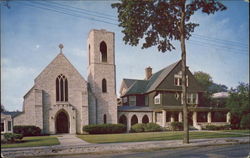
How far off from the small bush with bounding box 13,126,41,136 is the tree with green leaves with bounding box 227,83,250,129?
2534 cm

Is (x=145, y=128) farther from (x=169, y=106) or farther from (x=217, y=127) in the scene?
(x=217, y=127)

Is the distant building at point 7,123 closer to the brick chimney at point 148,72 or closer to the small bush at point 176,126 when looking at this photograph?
the small bush at point 176,126

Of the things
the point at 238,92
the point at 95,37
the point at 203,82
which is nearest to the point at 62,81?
the point at 95,37

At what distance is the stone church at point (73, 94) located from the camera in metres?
26.5

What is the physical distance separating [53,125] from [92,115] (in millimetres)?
5247

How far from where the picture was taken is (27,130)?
24.8 m

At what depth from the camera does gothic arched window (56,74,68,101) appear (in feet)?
92.3

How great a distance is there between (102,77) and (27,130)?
38.5 ft

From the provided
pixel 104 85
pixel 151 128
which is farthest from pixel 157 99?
pixel 104 85

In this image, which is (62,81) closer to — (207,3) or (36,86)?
(36,86)

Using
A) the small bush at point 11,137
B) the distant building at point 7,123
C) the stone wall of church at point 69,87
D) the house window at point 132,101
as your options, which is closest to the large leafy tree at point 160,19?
the small bush at point 11,137

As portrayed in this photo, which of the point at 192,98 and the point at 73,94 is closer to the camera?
the point at 73,94

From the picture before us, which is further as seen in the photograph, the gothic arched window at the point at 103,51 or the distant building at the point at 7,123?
the gothic arched window at the point at 103,51

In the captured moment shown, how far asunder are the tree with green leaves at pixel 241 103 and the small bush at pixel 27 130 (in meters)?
25.3
